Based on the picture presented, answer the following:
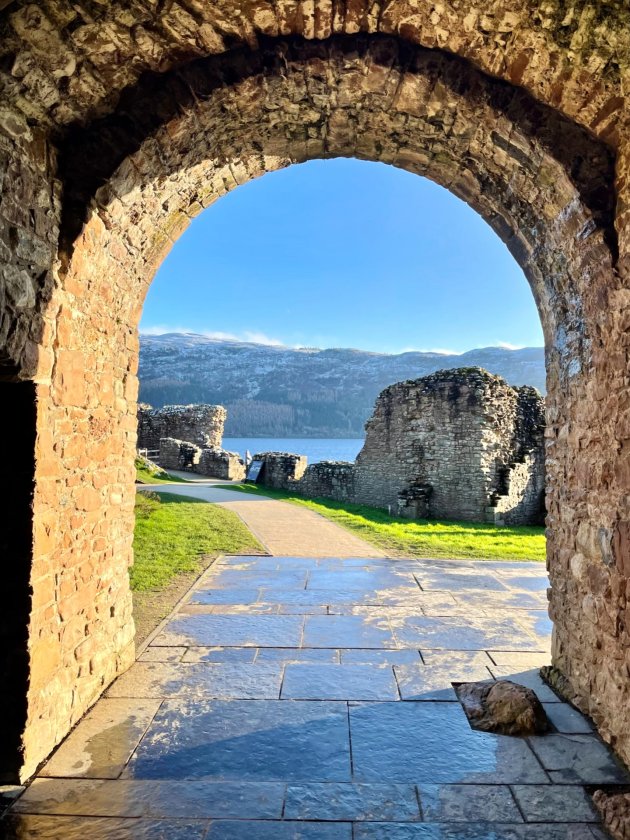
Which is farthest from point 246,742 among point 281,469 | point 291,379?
point 291,379

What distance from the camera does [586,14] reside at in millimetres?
2506

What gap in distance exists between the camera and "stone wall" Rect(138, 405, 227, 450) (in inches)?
1037

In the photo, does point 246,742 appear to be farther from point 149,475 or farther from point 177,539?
point 149,475

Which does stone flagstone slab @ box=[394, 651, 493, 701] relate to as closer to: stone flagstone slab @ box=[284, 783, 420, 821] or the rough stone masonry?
stone flagstone slab @ box=[284, 783, 420, 821]

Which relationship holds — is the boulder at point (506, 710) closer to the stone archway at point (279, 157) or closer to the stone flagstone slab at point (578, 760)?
the stone flagstone slab at point (578, 760)

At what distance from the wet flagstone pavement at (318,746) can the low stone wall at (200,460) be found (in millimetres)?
18009

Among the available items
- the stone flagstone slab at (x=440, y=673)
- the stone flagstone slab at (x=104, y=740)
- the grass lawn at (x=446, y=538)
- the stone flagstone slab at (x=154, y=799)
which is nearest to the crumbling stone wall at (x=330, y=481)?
the grass lawn at (x=446, y=538)

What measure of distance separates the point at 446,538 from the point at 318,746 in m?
7.39

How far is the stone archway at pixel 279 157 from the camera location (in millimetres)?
2834

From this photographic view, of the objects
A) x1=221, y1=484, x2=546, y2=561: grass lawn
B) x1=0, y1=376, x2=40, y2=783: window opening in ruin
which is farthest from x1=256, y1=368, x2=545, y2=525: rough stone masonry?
x1=0, y1=376, x2=40, y2=783: window opening in ruin

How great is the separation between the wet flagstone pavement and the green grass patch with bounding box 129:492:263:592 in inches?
67.5

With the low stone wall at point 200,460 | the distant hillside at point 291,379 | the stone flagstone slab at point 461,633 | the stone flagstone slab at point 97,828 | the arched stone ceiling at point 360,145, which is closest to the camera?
the stone flagstone slab at point 97,828

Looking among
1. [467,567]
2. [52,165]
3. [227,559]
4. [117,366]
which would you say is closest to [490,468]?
[467,567]

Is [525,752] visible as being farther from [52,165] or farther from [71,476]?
[52,165]
